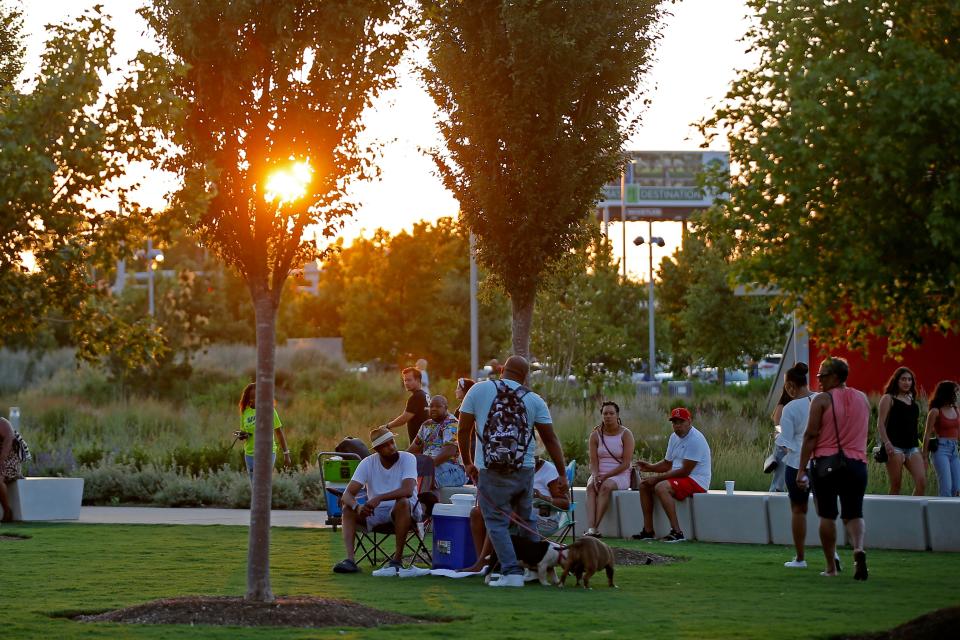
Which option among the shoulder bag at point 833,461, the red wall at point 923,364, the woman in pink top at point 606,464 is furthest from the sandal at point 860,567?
the red wall at point 923,364

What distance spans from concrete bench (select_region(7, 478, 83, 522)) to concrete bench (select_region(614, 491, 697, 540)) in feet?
23.8

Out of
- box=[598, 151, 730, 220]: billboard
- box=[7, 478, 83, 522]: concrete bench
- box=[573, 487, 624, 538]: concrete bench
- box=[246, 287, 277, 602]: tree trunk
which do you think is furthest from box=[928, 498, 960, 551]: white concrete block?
box=[598, 151, 730, 220]: billboard

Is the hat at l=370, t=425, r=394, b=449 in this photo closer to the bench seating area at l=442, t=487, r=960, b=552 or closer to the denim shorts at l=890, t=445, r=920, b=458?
the bench seating area at l=442, t=487, r=960, b=552

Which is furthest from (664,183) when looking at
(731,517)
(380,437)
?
(380,437)

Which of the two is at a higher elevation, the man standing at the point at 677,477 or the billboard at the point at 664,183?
the billboard at the point at 664,183

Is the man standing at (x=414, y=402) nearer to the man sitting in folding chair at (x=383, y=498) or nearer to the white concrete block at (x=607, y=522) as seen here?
the white concrete block at (x=607, y=522)

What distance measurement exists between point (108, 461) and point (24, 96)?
15720 mm

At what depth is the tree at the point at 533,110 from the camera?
14.5 metres

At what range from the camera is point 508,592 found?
1164 centimetres

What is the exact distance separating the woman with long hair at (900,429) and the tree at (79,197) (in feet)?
32.1

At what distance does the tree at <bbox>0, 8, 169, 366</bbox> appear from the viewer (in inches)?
371

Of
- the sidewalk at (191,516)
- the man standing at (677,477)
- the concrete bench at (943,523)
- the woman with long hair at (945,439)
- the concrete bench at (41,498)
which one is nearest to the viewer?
the concrete bench at (943,523)

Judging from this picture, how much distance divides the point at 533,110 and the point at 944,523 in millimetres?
5959

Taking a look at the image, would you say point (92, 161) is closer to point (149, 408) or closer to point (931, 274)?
point (931, 274)
